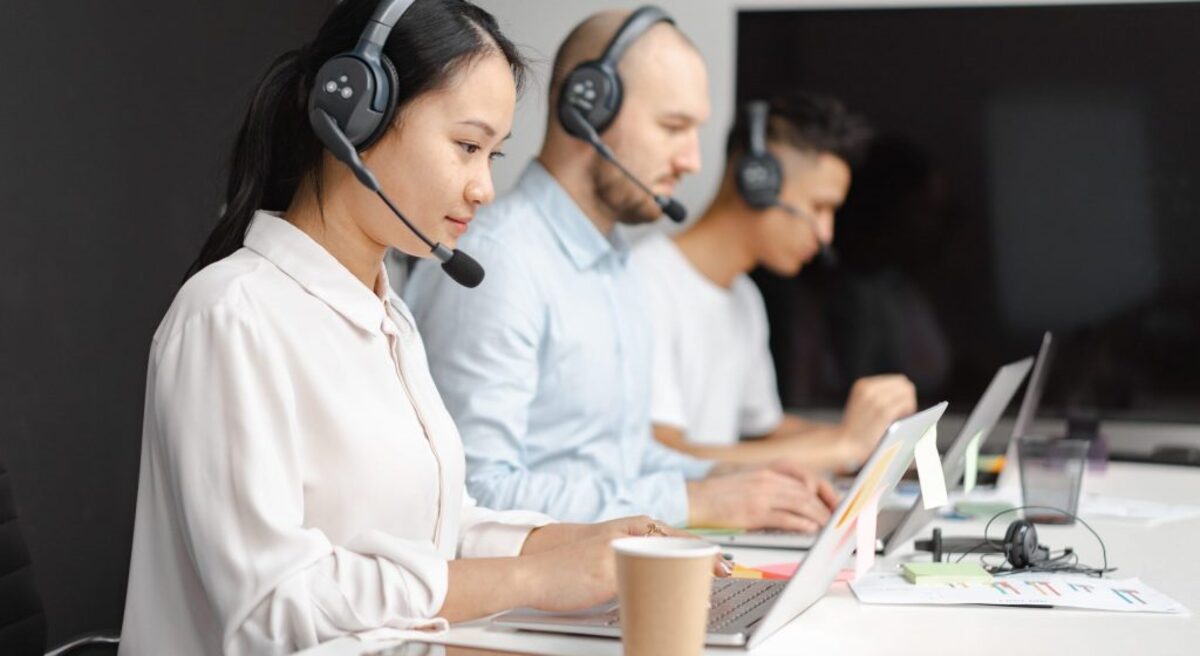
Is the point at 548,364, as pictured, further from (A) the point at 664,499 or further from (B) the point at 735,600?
(B) the point at 735,600

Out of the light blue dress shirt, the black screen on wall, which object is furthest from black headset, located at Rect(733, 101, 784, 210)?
the light blue dress shirt

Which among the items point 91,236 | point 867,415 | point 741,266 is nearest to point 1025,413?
point 867,415

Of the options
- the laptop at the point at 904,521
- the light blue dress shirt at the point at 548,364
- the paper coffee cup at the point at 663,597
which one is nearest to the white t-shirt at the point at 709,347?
the light blue dress shirt at the point at 548,364

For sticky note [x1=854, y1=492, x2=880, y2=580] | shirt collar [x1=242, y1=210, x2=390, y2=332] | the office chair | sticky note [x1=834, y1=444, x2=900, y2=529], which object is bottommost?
the office chair

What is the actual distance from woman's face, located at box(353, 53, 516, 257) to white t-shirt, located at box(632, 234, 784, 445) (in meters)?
1.58

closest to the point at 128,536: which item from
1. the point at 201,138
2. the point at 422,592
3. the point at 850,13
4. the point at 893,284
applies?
the point at 201,138

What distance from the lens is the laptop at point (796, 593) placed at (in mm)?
1092

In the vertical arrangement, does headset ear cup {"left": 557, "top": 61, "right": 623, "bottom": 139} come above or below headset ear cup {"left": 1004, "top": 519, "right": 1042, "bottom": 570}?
above

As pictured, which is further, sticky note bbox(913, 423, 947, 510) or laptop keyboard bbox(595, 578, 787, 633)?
sticky note bbox(913, 423, 947, 510)

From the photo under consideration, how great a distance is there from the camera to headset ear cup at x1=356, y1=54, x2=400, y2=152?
4.40 ft

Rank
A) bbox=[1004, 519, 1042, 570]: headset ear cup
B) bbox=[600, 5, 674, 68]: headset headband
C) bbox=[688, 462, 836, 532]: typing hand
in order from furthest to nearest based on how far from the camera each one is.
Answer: bbox=[600, 5, 674, 68]: headset headband, bbox=[688, 462, 836, 532]: typing hand, bbox=[1004, 519, 1042, 570]: headset ear cup

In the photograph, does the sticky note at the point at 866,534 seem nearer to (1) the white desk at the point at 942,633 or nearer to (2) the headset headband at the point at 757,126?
(1) the white desk at the point at 942,633

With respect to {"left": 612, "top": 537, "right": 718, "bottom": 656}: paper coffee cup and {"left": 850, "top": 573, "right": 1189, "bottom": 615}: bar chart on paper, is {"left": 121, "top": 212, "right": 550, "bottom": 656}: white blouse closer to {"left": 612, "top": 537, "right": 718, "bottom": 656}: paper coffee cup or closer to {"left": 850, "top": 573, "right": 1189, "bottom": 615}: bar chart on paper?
{"left": 612, "top": 537, "right": 718, "bottom": 656}: paper coffee cup

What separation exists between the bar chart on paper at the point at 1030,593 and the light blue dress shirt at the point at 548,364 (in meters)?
0.53
